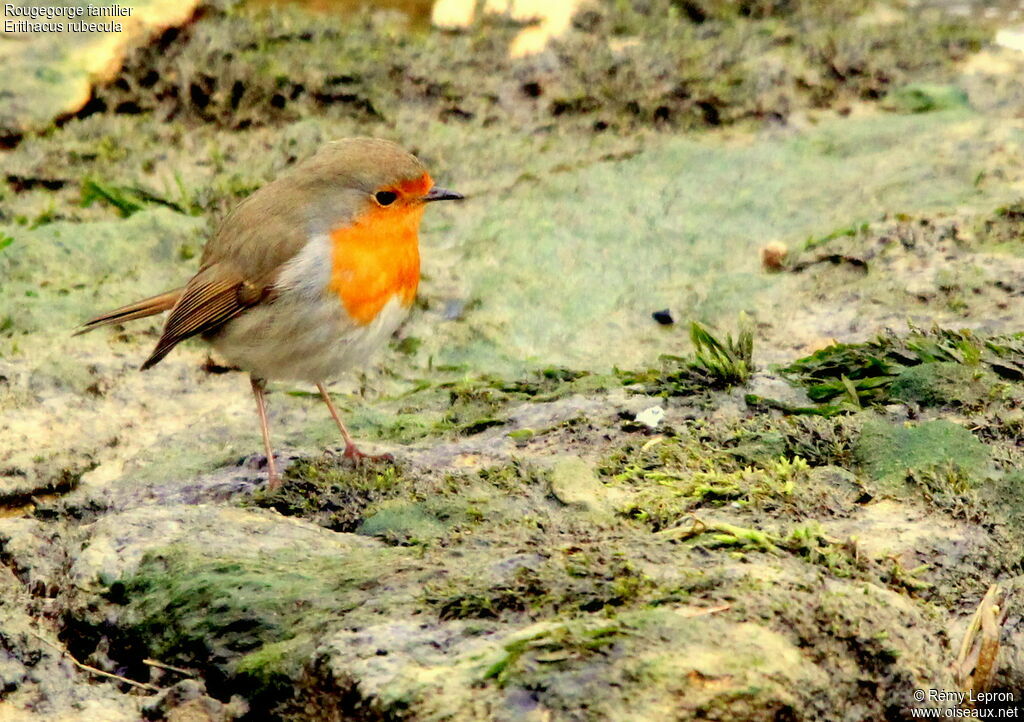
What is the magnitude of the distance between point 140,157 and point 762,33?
3871 mm

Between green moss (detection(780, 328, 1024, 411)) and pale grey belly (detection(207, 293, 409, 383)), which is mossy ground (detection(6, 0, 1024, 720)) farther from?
pale grey belly (detection(207, 293, 409, 383))

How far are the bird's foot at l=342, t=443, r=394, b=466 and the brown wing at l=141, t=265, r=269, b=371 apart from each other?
588 mm

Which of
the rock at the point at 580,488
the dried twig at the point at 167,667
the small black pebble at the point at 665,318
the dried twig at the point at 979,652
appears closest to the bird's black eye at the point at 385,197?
the rock at the point at 580,488

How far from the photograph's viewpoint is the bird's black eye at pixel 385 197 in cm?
444

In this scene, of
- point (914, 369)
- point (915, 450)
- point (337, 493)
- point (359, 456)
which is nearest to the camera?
point (915, 450)

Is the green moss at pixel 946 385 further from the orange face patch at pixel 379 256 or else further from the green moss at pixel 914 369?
the orange face patch at pixel 379 256

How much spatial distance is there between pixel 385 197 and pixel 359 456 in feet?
2.95

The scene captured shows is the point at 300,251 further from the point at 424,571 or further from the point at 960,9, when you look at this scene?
the point at 960,9

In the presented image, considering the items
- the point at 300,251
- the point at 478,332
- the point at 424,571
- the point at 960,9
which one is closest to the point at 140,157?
the point at 478,332

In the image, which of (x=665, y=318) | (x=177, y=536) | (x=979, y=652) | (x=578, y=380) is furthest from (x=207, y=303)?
(x=979, y=652)

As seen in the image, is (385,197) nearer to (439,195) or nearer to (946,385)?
(439,195)

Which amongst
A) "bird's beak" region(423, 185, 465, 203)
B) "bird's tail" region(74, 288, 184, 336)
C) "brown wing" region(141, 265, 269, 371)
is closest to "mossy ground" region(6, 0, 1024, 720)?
"bird's tail" region(74, 288, 184, 336)

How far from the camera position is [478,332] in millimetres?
5590

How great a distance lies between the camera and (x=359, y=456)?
13.4ft
